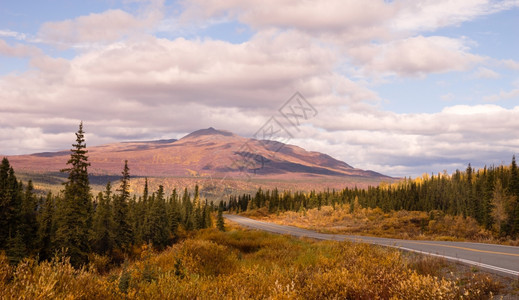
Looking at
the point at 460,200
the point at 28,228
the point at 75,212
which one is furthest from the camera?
the point at 460,200

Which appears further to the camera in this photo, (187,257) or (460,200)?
(460,200)

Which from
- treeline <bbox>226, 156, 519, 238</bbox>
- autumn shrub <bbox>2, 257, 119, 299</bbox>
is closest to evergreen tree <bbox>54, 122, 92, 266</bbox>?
autumn shrub <bbox>2, 257, 119, 299</bbox>

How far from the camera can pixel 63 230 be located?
95.2 ft

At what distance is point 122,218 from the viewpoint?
44375 mm

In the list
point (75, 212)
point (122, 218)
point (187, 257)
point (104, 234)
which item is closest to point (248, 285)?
point (187, 257)

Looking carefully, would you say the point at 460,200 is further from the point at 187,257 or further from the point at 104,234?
the point at 187,257

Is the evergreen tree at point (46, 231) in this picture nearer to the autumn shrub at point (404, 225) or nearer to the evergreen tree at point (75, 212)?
the evergreen tree at point (75, 212)

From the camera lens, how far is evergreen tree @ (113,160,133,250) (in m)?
42.1

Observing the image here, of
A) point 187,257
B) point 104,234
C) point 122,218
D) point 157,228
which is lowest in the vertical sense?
point 157,228

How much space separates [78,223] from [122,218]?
49.0ft

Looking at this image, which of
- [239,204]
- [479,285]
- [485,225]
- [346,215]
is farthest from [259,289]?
[239,204]

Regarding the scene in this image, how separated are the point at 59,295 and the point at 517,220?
6914cm

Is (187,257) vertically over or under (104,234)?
over

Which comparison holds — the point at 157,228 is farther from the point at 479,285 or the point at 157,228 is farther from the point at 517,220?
the point at 517,220
